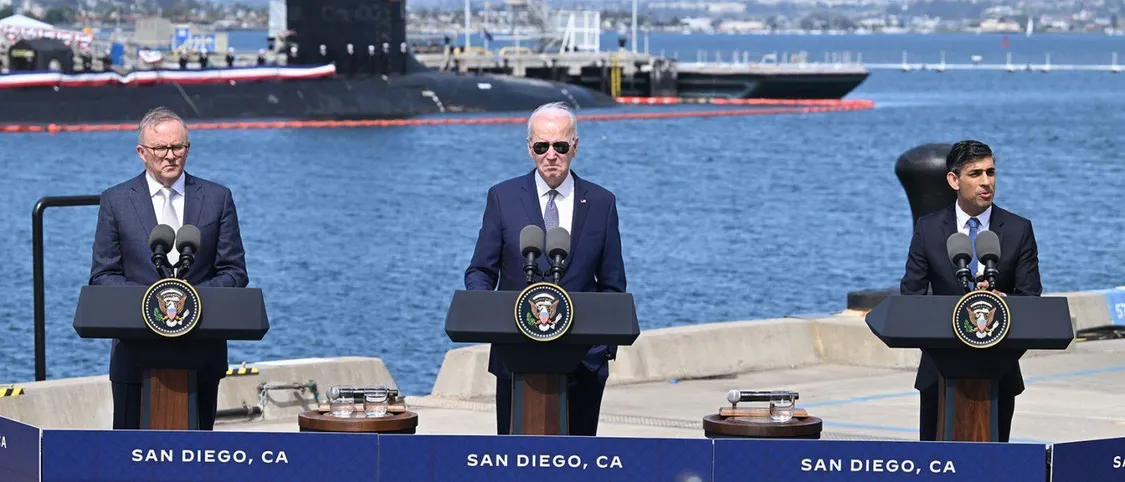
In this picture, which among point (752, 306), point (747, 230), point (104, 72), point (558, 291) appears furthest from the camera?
point (104, 72)

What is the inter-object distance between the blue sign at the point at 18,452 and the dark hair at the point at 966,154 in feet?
10.9

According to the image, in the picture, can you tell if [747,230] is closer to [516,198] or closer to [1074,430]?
[1074,430]

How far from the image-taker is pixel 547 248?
260 inches

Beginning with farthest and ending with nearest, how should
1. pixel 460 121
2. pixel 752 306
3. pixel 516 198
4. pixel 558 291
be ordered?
pixel 460 121, pixel 752 306, pixel 516 198, pixel 558 291

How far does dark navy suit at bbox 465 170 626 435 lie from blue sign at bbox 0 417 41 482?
161 centimetres

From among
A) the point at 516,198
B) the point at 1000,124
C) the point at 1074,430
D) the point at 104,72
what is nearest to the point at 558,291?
the point at 516,198

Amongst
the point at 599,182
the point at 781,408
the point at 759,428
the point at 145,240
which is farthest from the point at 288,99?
the point at 759,428

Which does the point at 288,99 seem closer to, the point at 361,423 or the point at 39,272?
the point at 39,272

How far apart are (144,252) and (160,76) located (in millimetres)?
61893

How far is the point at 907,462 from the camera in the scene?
21.5 ft

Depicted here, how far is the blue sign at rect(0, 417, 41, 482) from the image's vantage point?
21.7ft

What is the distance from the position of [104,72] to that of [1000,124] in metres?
39.9

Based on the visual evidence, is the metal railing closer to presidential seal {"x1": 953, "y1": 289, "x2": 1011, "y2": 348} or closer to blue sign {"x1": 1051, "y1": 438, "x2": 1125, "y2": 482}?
presidential seal {"x1": 953, "y1": 289, "x2": 1011, "y2": 348}

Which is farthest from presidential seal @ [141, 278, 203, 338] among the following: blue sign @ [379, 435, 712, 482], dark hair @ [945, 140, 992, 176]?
dark hair @ [945, 140, 992, 176]
